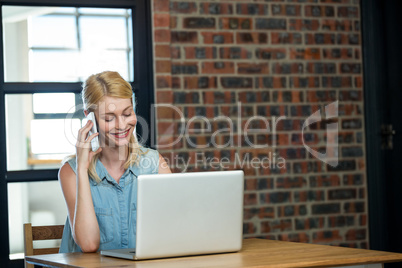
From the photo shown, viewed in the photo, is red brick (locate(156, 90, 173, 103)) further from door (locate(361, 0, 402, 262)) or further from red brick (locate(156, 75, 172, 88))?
door (locate(361, 0, 402, 262))

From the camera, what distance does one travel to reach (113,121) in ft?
8.48

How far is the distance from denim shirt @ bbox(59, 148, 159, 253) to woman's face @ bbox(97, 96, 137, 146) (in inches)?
5.3

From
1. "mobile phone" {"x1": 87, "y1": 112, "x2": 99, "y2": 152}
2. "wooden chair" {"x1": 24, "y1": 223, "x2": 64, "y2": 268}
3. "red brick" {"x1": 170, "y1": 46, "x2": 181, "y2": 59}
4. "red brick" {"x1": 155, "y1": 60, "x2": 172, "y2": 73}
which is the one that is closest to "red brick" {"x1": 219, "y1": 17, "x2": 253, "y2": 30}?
"red brick" {"x1": 170, "y1": 46, "x2": 181, "y2": 59}

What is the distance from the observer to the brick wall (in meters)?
3.67

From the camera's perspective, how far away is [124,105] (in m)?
2.61

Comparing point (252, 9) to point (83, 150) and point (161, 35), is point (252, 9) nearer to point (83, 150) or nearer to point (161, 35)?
point (161, 35)

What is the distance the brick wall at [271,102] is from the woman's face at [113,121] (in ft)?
3.25

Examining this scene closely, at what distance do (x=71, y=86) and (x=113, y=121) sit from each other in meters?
1.13

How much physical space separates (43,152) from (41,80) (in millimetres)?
451

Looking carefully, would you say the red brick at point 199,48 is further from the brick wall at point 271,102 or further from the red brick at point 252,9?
the red brick at point 252,9

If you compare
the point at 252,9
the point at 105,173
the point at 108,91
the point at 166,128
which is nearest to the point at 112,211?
the point at 105,173

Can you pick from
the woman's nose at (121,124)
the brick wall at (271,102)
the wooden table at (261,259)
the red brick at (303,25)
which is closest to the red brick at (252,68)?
the brick wall at (271,102)

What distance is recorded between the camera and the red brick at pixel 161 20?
3.62m

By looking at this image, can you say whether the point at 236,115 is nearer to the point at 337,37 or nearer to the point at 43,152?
the point at 337,37
